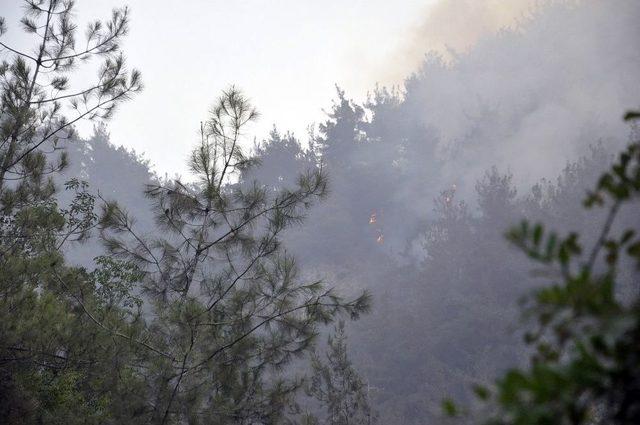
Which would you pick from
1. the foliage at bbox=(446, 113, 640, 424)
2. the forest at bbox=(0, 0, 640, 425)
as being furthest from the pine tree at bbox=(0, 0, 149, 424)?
the foliage at bbox=(446, 113, 640, 424)

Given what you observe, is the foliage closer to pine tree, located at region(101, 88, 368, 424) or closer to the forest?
the forest

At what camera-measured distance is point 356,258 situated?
32.0 meters

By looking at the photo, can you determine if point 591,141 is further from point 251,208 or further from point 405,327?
point 251,208

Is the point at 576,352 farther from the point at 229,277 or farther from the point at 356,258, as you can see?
the point at 356,258

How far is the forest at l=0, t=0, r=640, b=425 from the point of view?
1.01 m

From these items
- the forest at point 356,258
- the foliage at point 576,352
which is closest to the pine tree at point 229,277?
the forest at point 356,258

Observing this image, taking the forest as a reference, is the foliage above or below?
below

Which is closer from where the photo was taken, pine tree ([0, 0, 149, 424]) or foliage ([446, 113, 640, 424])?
foliage ([446, 113, 640, 424])

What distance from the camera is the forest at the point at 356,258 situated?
3.31ft

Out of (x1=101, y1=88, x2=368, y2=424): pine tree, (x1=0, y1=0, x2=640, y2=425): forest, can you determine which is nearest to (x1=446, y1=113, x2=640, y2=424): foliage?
(x1=0, y1=0, x2=640, y2=425): forest

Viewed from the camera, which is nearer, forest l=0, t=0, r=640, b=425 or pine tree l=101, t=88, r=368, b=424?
forest l=0, t=0, r=640, b=425

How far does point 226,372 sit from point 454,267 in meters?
21.0

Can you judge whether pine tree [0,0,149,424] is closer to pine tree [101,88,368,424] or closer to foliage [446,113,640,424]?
pine tree [101,88,368,424]

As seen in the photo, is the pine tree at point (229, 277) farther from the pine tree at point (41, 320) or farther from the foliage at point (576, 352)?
the foliage at point (576, 352)
